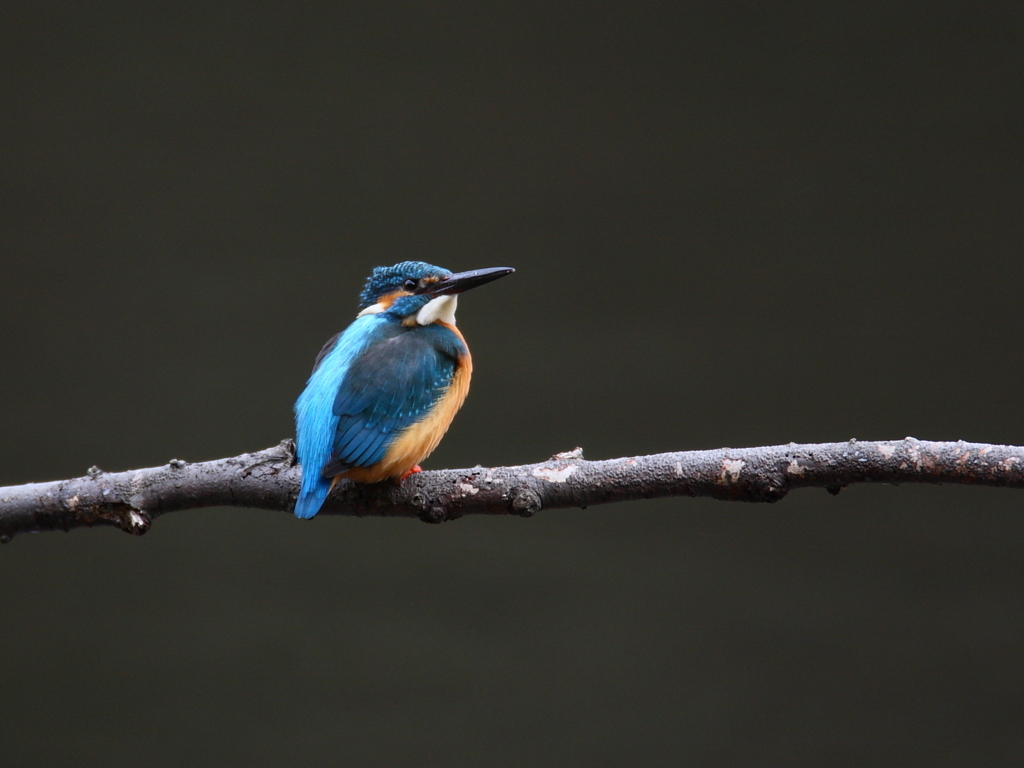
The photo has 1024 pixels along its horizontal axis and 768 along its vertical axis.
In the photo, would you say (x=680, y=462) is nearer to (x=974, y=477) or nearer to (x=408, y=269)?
(x=974, y=477)

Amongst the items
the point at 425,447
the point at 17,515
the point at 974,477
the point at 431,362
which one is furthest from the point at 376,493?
the point at 974,477

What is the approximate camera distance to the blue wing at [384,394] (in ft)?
3.38

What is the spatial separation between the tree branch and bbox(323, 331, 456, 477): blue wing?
0.25ft

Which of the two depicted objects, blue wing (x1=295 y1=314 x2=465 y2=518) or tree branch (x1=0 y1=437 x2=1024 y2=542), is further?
blue wing (x1=295 y1=314 x2=465 y2=518)

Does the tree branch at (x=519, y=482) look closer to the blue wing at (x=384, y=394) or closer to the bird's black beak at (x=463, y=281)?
the blue wing at (x=384, y=394)

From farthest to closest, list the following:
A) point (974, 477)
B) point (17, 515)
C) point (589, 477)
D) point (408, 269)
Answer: point (408, 269)
point (17, 515)
point (589, 477)
point (974, 477)

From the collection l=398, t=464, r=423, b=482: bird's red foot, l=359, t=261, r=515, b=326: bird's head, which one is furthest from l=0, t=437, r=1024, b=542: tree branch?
l=359, t=261, r=515, b=326: bird's head

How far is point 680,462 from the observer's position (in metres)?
Result: 0.98

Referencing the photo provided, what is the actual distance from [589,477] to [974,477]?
40 cm

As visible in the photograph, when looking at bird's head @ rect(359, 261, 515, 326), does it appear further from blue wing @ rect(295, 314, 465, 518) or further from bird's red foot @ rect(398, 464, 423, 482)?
bird's red foot @ rect(398, 464, 423, 482)

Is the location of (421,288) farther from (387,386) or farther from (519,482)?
(519,482)

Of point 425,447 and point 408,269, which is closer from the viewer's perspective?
point 425,447

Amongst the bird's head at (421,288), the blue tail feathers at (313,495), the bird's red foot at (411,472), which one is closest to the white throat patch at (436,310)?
the bird's head at (421,288)

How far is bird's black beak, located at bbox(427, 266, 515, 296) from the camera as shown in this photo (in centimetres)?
121
